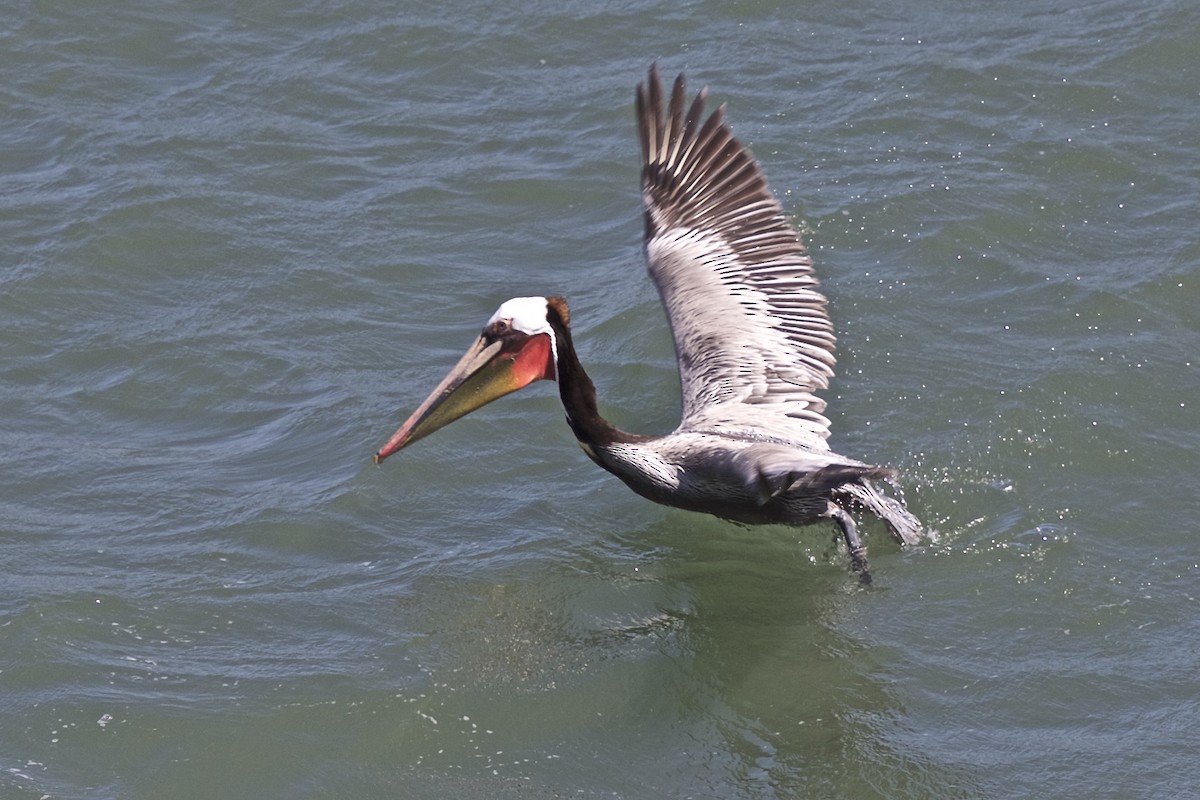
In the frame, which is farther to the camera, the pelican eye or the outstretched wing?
the outstretched wing

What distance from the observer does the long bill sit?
645 cm

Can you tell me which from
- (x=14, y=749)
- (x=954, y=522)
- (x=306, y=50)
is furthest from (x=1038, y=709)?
(x=306, y=50)

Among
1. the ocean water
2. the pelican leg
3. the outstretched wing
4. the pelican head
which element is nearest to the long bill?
the pelican head

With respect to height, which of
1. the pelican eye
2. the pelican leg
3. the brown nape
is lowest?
the pelican leg

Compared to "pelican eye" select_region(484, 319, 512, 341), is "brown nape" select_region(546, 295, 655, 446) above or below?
below

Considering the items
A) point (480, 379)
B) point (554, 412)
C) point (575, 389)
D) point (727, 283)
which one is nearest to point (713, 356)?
point (727, 283)

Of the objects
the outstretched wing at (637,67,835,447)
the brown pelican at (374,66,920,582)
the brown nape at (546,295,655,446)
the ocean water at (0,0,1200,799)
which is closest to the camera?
the ocean water at (0,0,1200,799)

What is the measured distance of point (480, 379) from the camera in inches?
258

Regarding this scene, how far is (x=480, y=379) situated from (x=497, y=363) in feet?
0.30

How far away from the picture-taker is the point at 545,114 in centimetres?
1000

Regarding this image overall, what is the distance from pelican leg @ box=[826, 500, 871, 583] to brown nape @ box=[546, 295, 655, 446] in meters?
0.80

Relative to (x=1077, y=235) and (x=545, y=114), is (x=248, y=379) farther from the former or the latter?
(x=1077, y=235)

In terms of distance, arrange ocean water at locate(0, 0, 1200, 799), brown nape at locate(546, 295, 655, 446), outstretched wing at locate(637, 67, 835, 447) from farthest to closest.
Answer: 1. outstretched wing at locate(637, 67, 835, 447)
2. brown nape at locate(546, 295, 655, 446)
3. ocean water at locate(0, 0, 1200, 799)

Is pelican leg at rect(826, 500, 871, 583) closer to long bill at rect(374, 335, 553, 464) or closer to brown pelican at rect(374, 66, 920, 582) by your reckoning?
brown pelican at rect(374, 66, 920, 582)
